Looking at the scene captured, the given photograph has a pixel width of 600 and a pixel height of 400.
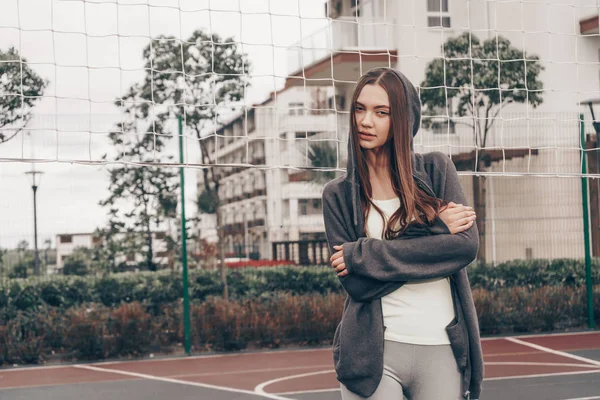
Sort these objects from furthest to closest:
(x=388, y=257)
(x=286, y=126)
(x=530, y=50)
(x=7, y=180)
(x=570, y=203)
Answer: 1. (x=530, y=50)
2. (x=570, y=203)
3. (x=286, y=126)
4. (x=7, y=180)
5. (x=388, y=257)

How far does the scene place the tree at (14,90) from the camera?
25.0 feet

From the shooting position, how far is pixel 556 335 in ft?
34.3

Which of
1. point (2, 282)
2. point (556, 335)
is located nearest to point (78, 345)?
point (2, 282)

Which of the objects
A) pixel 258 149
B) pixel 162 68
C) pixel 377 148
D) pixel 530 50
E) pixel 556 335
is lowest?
pixel 556 335

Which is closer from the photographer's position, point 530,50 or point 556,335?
point 556,335

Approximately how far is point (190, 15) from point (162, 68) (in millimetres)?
653

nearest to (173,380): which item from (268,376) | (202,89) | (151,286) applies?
(268,376)

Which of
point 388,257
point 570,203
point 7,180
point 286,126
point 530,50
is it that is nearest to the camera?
point 388,257

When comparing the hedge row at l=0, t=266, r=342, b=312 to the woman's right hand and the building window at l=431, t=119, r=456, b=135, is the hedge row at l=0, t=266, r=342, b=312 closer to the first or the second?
the building window at l=431, t=119, r=456, b=135

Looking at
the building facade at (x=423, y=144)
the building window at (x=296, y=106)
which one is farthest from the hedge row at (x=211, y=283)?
the building window at (x=296, y=106)

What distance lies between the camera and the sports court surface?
7.07 m

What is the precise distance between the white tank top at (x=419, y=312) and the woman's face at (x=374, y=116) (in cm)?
35

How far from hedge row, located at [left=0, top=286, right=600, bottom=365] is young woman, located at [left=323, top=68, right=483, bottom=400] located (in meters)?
7.92

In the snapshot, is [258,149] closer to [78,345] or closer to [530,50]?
[78,345]
